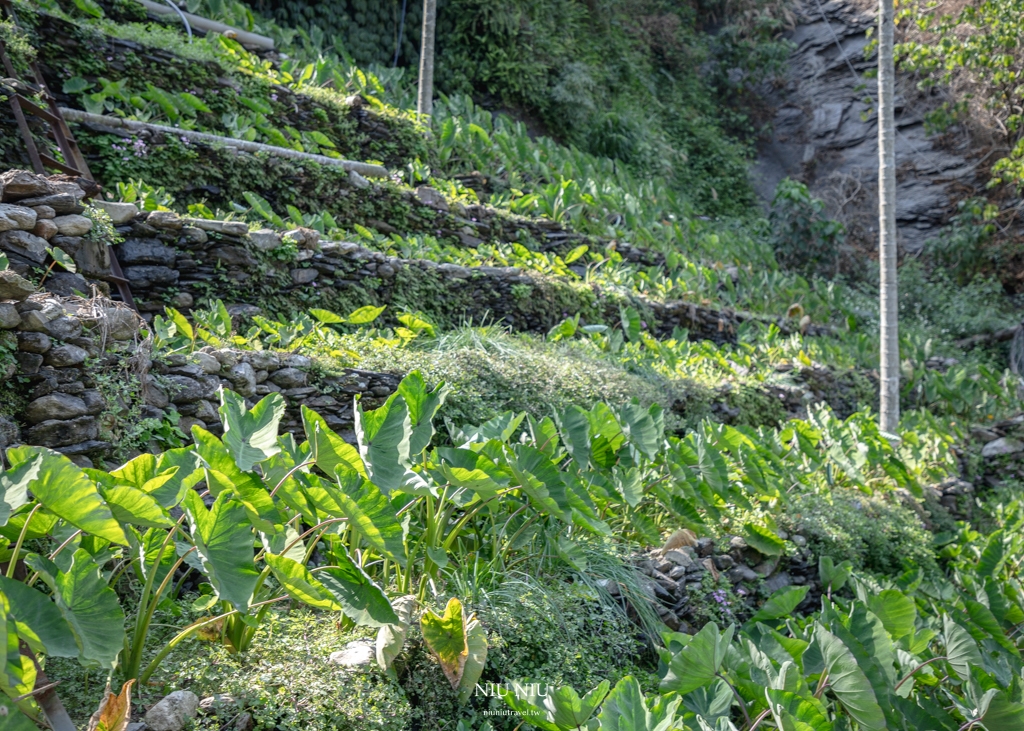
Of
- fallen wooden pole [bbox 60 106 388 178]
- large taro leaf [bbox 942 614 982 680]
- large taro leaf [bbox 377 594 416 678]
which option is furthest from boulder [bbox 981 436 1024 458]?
large taro leaf [bbox 377 594 416 678]

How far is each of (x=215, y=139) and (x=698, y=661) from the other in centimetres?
497

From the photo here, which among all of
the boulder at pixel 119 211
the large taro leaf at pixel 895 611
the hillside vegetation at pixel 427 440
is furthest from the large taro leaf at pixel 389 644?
the boulder at pixel 119 211

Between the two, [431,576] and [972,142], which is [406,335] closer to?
[431,576]

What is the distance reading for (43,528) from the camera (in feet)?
6.33

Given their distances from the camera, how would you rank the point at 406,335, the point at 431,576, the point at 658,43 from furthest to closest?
the point at 658,43 < the point at 406,335 < the point at 431,576

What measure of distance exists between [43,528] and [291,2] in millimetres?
9706

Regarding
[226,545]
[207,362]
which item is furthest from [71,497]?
[207,362]

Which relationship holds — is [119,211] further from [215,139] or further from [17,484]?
[17,484]

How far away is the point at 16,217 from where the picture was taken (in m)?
3.35

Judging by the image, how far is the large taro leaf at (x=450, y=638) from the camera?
2330 millimetres

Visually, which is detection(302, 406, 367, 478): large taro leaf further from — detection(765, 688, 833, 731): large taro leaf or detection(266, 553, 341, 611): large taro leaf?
detection(765, 688, 833, 731): large taro leaf

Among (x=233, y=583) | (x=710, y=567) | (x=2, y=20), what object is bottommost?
(x=710, y=567)

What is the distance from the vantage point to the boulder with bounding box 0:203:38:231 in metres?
3.30

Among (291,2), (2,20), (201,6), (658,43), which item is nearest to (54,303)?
(2,20)
